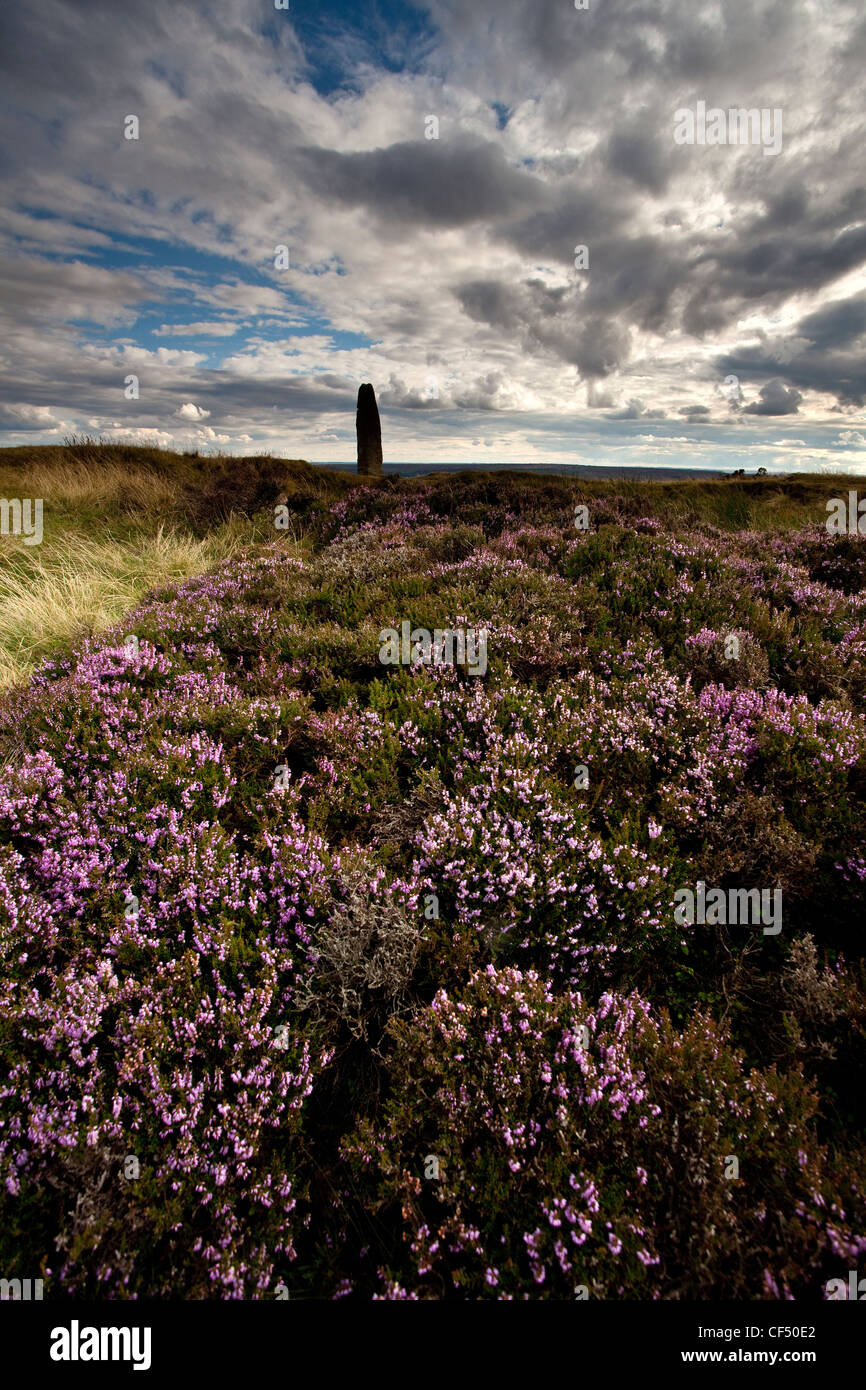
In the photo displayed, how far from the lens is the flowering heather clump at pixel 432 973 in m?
2.21

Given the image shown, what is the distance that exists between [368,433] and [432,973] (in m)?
27.9

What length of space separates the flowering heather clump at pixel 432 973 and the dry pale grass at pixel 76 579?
2.28 m

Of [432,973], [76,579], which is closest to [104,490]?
[76,579]

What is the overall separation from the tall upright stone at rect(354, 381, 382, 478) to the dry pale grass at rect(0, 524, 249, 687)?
14.9m

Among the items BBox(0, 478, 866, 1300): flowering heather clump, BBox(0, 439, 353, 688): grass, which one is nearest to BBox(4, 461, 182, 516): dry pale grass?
BBox(0, 439, 353, 688): grass

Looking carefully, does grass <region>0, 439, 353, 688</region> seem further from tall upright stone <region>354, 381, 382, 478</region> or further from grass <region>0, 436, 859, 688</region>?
tall upright stone <region>354, 381, 382, 478</region>

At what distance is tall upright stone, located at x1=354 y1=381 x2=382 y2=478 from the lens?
2678cm

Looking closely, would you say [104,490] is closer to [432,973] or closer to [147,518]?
[147,518]

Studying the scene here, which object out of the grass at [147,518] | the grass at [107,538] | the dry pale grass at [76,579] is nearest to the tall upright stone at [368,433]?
the grass at [147,518]

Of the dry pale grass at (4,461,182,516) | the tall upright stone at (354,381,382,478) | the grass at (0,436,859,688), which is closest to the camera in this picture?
the grass at (0,436,859,688)

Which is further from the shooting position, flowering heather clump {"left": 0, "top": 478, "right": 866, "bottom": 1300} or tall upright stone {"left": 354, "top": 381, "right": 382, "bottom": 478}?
tall upright stone {"left": 354, "top": 381, "right": 382, "bottom": 478}

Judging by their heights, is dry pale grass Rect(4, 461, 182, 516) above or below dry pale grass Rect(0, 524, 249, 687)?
above

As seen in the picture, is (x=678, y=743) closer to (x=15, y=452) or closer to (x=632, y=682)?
(x=632, y=682)

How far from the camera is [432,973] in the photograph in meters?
3.24
